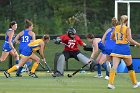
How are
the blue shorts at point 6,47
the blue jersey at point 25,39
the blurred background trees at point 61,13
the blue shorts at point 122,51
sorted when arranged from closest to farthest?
the blue shorts at point 122,51
the blue jersey at point 25,39
the blue shorts at point 6,47
the blurred background trees at point 61,13

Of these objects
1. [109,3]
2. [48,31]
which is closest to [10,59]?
[48,31]

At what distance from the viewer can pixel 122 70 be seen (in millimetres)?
25719

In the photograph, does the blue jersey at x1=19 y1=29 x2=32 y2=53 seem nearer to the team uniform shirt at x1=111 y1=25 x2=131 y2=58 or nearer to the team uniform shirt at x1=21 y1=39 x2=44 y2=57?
the team uniform shirt at x1=21 y1=39 x2=44 y2=57

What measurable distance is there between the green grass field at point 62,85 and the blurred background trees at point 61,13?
25.9 m

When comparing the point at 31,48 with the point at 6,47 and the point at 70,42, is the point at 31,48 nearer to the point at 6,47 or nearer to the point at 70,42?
the point at 70,42

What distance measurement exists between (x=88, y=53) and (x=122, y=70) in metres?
2.43

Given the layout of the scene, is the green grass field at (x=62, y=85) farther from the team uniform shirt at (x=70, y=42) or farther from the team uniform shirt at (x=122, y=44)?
the team uniform shirt at (x=70, y=42)

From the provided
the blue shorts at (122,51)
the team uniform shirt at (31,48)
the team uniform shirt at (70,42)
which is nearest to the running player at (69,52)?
the team uniform shirt at (70,42)

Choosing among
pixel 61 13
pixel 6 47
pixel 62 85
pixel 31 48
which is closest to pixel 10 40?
pixel 6 47

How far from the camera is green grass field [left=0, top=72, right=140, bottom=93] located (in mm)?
16828

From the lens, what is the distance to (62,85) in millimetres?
18547

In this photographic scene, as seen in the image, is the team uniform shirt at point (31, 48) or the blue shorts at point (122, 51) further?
the team uniform shirt at point (31, 48)

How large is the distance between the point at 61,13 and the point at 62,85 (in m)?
35.2

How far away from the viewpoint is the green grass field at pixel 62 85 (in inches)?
663
